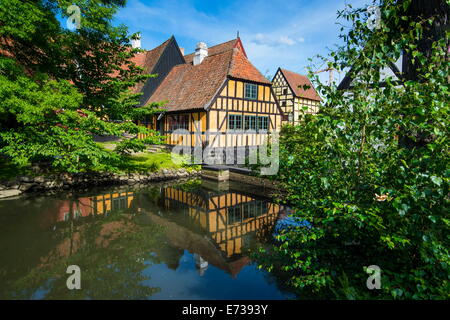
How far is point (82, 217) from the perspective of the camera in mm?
8305

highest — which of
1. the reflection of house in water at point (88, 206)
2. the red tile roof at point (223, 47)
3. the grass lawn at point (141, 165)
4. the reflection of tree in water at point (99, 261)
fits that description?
the red tile roof at point (223, 47)

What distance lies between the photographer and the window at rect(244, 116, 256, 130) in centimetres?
1839

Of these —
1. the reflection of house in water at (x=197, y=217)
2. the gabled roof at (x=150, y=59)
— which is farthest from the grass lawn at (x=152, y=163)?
the gabled roof at (x=150, y=59)

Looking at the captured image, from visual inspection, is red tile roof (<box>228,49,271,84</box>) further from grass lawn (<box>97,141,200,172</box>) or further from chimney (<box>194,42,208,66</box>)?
grass lawn (<box>97,141,200,172</box>)

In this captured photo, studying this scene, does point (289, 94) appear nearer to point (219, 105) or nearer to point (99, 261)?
point (219, 105)

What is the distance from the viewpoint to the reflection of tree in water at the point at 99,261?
4594 millimetres

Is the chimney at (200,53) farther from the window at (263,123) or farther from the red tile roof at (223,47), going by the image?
the window at (263,123)

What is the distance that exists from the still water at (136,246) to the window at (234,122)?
25.4 feet

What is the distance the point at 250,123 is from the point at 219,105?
3.05m

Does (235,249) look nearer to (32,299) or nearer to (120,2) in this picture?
(32,299)

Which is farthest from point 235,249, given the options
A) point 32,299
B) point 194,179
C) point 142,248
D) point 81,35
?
point 81,35

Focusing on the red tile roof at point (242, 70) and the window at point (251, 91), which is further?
the window at point (251, 91)

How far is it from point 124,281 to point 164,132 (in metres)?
15.8

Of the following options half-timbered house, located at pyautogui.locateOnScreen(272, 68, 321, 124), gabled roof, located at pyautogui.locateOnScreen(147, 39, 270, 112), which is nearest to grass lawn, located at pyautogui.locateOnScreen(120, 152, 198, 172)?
gabled roof, located at pyautogui.locateOnScreen(147, 39, 270, 112)
